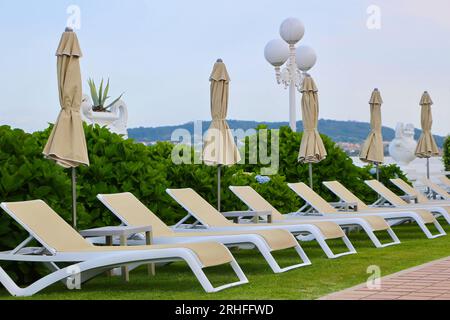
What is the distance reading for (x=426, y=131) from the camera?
18.0m

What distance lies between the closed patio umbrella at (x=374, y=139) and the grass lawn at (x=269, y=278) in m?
4.63

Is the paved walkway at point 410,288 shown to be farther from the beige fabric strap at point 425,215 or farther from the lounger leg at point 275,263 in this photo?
the beige fabric strap at point 425,215

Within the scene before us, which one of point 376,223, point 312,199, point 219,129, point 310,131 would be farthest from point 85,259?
point 310,131

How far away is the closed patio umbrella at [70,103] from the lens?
8436 mm

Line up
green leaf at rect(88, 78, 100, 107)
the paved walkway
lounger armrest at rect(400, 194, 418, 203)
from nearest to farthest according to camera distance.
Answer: the paved walkway → lounger armrest at rect(400, 194, 418, 203) → green leaf at rect(88, 78, 100, 107)

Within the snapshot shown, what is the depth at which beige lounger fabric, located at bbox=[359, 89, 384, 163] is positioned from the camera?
620 inches

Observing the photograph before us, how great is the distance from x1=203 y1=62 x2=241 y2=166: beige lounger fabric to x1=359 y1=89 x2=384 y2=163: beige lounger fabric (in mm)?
4472

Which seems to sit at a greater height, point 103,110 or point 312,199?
point 103,110

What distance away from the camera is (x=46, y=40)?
11867 mm

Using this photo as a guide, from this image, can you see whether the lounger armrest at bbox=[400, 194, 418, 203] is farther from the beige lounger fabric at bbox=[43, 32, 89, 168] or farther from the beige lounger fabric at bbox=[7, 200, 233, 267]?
the beige lounger fabric at bbox=[7, 200, 233, 267]

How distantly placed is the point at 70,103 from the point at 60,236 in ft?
5.13

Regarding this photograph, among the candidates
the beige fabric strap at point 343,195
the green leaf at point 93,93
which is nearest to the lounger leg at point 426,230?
the beige fabric strap at point 343,195

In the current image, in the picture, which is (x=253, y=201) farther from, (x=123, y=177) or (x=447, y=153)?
(x=447, y=153)

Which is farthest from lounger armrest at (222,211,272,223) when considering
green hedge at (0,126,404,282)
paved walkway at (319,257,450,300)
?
paved walkway at (319,257,450,300)
